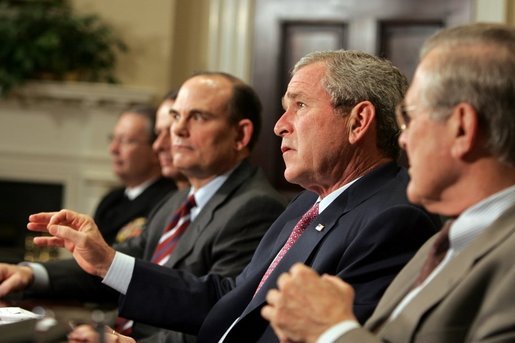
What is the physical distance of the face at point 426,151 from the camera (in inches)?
57.5

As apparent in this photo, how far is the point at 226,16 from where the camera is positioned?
548cm

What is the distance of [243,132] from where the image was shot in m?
3.08

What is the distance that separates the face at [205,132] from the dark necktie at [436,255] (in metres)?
1.56

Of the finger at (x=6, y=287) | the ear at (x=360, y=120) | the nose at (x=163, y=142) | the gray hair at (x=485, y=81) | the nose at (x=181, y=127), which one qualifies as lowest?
the finger at (x=6, y=287)

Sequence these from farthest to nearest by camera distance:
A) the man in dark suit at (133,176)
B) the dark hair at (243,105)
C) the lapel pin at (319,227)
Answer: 1. the man in dark suit at (133,176)
2. the dark hair at (243,105)
3. the lapel pin at (319,227)

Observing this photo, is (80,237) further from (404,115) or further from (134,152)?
(134,152)

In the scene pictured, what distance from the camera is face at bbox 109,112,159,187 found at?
4.47 metres

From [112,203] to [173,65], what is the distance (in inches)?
53.1

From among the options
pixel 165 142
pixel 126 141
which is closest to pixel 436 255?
pixel 165 142

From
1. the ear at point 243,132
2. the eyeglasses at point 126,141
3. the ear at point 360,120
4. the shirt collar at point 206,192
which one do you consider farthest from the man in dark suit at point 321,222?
the eyeglasses at point 126,141

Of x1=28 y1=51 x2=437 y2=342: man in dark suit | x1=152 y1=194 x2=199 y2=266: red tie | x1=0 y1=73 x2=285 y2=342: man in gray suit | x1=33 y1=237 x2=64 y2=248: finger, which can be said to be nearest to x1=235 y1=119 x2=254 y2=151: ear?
x1=0 y1=73 x2=285 y2=342: man in gray suit

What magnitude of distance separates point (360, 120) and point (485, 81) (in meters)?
0.76

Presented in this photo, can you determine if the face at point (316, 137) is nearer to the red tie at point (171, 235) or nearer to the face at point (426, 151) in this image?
the face at point (426, 151)

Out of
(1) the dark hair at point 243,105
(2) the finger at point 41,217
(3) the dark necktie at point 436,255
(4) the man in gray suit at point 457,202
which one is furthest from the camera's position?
(1) the dark hair at point 243,105
